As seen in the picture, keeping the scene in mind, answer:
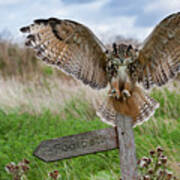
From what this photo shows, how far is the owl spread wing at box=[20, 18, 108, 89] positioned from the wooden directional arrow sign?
41cm

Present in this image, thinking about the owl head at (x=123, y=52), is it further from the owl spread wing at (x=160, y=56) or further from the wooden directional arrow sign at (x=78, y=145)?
the wooden directional arrow sign at (x=78, y=145)

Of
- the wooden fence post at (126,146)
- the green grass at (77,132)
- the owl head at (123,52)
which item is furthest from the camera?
the green grass at (77,132)

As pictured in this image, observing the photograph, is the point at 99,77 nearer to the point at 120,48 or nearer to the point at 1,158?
the point at 120,48

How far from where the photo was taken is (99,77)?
268cm

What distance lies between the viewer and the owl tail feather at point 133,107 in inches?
102

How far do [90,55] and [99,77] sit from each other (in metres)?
0.20

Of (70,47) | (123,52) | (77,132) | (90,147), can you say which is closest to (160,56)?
(123,52)

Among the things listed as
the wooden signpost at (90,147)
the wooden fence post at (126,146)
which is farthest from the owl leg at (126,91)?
the wooden signpost at (90,147)

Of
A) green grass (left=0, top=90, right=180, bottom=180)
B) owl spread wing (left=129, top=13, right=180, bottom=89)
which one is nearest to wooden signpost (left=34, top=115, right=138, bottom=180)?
owl spread wing (left=129, top=13, right=180, bottom=89)

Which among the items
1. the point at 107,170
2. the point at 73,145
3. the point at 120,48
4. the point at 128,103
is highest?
the point at 120,48

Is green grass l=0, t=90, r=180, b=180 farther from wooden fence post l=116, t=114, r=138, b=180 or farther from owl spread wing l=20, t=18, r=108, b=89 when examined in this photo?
owl spread wing l=20, t=18, r=108, b=89

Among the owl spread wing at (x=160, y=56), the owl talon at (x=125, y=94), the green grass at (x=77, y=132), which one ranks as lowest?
the green grass at (x=77, y=132)

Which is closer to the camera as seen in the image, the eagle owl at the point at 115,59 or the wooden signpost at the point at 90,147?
the eagle owl at the point at 115,59

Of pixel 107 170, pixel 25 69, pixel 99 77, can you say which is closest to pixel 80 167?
pixel 107 170
